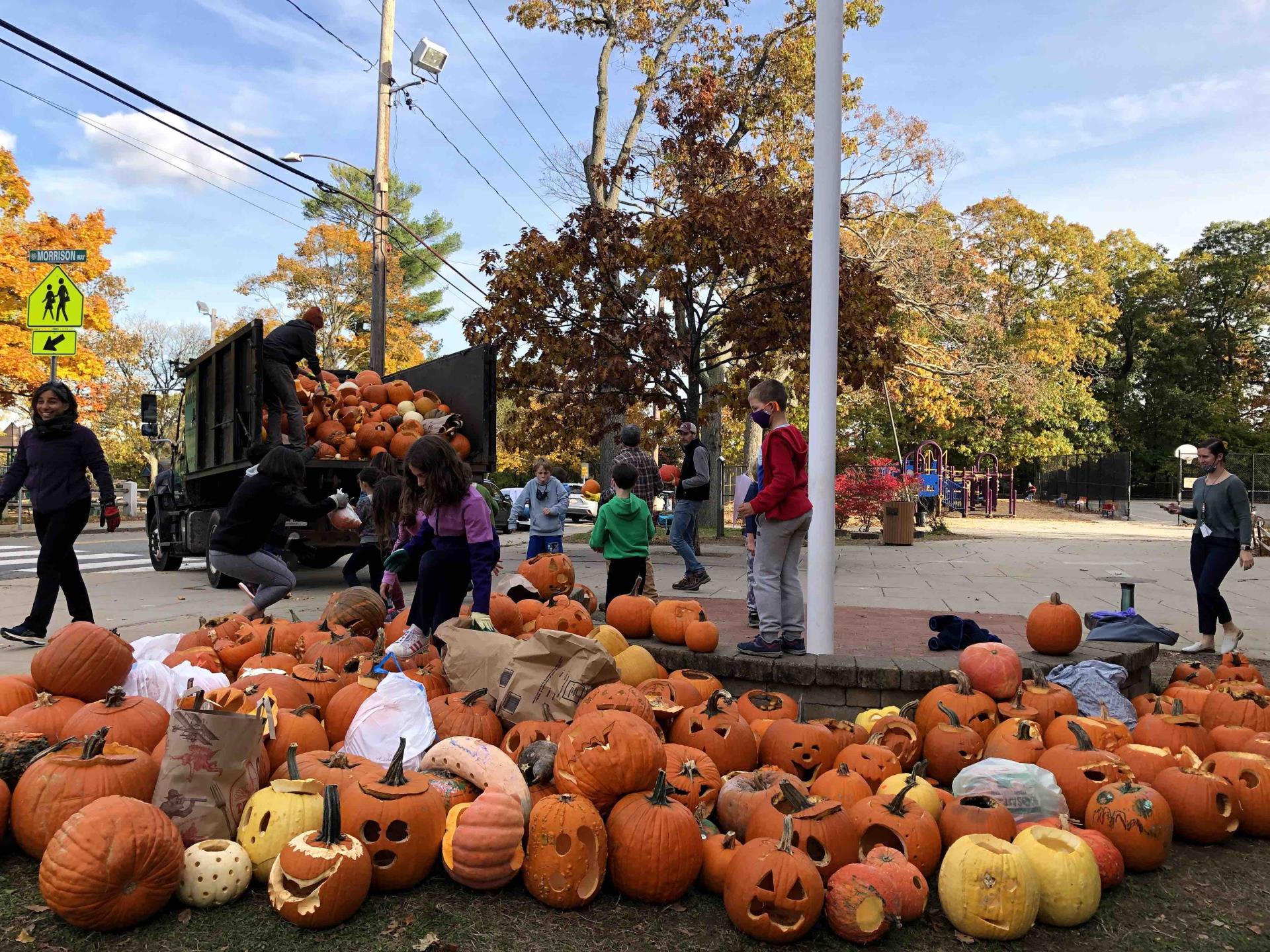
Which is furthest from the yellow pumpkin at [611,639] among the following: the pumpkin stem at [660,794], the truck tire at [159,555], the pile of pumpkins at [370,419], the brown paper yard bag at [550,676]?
the truck tire at [159,555]

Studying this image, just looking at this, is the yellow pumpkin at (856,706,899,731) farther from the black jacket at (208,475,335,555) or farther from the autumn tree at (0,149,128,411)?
the autumn tree at (0,149,128,411)

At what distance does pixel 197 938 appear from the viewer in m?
2.55

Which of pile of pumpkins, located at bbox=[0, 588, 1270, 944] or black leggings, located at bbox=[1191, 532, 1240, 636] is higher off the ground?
black leggings, located at bbox=[1191, 532, 1240, 636]

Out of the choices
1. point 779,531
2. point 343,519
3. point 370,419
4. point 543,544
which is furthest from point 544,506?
point 779,531

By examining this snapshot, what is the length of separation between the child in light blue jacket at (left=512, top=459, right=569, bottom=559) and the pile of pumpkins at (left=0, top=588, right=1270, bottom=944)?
5.08 m

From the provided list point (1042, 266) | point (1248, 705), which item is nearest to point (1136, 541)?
point (1248, 705)

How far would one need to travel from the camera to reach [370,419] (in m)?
10.5

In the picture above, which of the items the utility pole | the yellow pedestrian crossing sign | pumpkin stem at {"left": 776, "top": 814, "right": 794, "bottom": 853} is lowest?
pumpkin stem at {"left": 776, "top": 814, "right": 794, "bottom": 853}

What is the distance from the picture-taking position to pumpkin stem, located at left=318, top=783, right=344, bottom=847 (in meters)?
2.68

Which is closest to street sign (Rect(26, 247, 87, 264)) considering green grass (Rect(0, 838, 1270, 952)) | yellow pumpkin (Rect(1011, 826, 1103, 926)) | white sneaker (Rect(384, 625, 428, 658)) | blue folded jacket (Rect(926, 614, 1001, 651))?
white sneaker (Rect(384, 625, 428, 658))

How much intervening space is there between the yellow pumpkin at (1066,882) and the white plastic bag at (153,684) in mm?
3597

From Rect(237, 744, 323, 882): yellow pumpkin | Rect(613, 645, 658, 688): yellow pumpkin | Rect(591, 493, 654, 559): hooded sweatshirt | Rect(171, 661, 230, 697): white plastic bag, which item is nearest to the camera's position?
Rect(237, 744, 323, 882): yellow pumpkin

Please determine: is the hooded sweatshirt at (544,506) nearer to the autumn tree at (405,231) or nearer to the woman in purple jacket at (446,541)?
the woman in purple jacket at (446,541)

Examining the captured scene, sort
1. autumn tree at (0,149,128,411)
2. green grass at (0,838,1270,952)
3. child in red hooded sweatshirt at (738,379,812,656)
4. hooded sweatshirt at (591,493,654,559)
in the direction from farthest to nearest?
autumn tree at (0,149,128,411), hooded sweatshirt at (591,493,654,559), child in red hooded sweatshirt at (738,379,812,656), green grass at (0,838,1270,952)
